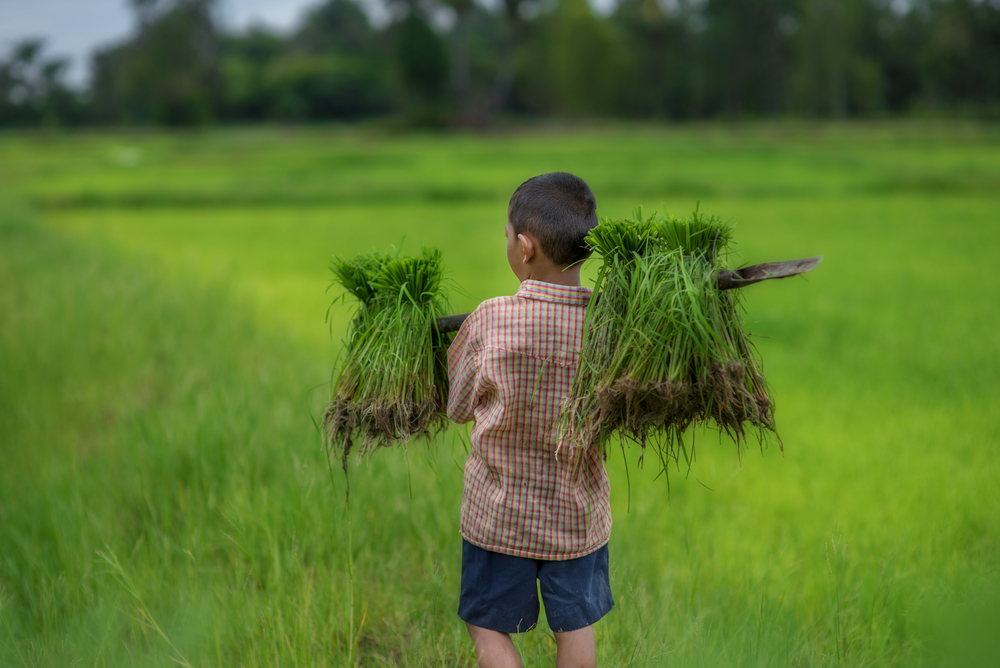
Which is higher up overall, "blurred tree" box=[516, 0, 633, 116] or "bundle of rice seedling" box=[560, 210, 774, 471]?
"blurred tree" box=[516, 0, 633, 116]

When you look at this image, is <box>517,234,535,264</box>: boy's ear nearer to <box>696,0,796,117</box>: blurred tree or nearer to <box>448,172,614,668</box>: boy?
<box>448,172,614,668</box>: boy

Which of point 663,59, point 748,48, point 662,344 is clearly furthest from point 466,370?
point 663,59

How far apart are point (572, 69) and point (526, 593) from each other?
103 ft

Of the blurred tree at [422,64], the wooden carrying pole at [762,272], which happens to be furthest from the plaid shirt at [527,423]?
the blurred tree at [422,64]

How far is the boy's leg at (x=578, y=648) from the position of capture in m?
1.52

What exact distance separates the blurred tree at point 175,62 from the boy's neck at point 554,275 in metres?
38.5

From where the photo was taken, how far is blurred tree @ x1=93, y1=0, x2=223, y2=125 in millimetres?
35156

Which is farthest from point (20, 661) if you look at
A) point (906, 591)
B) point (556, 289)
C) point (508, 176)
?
point (508, 176)

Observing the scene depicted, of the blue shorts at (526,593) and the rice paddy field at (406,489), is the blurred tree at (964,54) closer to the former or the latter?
the rice paddy field at (406,489)

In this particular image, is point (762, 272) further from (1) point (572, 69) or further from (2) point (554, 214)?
(1) point (572, 69)

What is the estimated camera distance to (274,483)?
8.33 ft

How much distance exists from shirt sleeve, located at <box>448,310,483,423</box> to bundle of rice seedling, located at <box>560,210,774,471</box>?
0.19 meters

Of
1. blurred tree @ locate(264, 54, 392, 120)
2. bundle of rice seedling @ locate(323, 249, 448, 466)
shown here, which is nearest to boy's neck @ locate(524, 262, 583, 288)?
bundle of rice seedling @ locate(323, 249, 448, 466)

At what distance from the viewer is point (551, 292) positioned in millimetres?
1479
